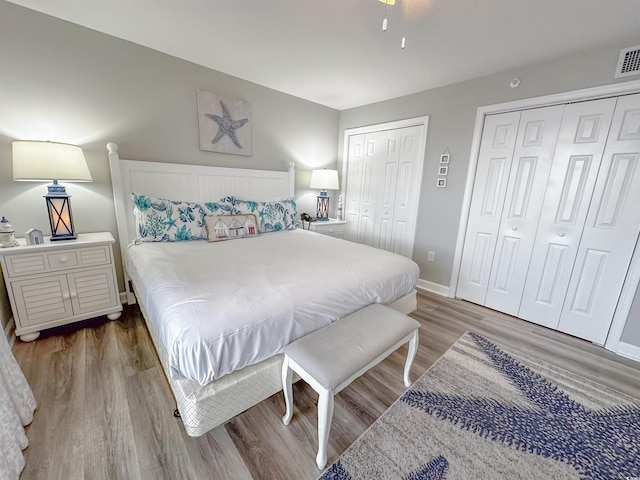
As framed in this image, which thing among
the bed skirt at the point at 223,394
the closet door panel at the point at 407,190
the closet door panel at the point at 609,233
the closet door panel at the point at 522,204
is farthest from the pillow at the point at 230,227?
the closet door panel at the point at 609,233

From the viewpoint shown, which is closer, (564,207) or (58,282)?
(58,282)

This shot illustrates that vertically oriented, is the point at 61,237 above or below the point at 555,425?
above

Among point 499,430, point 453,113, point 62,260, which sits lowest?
point 499,430

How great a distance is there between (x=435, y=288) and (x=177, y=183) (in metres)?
3.16

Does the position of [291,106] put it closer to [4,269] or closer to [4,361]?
[4,269]

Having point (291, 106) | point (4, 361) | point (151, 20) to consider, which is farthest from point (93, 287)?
point (291, 106)

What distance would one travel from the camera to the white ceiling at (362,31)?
165 cm

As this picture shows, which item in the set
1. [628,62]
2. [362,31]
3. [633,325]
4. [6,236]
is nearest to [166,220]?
[6,236]

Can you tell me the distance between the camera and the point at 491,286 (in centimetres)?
272

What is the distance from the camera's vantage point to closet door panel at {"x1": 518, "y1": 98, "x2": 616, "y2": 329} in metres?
2.07

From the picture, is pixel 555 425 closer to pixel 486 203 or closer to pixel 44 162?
pixel 486 203

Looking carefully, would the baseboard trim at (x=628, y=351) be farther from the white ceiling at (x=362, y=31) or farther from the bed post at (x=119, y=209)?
the bed post at (x=119, y=209)

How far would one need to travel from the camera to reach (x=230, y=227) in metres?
2.50

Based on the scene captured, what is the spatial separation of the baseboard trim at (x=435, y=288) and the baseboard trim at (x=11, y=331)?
3.77 m
